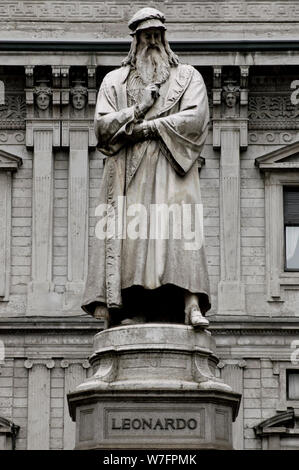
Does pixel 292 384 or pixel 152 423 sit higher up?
pixel 292 384

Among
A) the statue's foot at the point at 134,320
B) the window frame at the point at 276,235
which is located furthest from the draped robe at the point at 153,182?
the window frame at the point at 276,235

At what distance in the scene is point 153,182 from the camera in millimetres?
15164

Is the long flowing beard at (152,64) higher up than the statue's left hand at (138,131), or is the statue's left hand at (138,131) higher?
the long flowing beard at (152,64)

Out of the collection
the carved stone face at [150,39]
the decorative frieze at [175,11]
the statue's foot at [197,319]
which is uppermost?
the decorative frieze at [175,11]

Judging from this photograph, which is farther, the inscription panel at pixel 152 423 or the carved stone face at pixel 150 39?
the carved stone face at pixel 150 39

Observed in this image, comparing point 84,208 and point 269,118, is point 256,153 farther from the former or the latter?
point 84,208

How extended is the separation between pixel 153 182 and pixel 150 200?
0.20 meters

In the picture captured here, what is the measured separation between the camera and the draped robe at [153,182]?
14914 mm

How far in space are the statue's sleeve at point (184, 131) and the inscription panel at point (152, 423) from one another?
2428 mm

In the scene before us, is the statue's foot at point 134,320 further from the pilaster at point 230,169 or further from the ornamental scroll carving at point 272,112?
the ornamental scroll carving at point 272,112

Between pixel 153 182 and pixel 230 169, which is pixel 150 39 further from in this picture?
pixel 230 169

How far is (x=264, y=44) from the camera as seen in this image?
33562 mm

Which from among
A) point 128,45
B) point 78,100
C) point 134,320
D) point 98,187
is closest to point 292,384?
point 98,187

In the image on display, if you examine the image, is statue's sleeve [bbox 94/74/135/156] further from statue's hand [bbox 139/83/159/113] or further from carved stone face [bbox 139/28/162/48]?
carved stone face [bbox 139/28/162/48]
